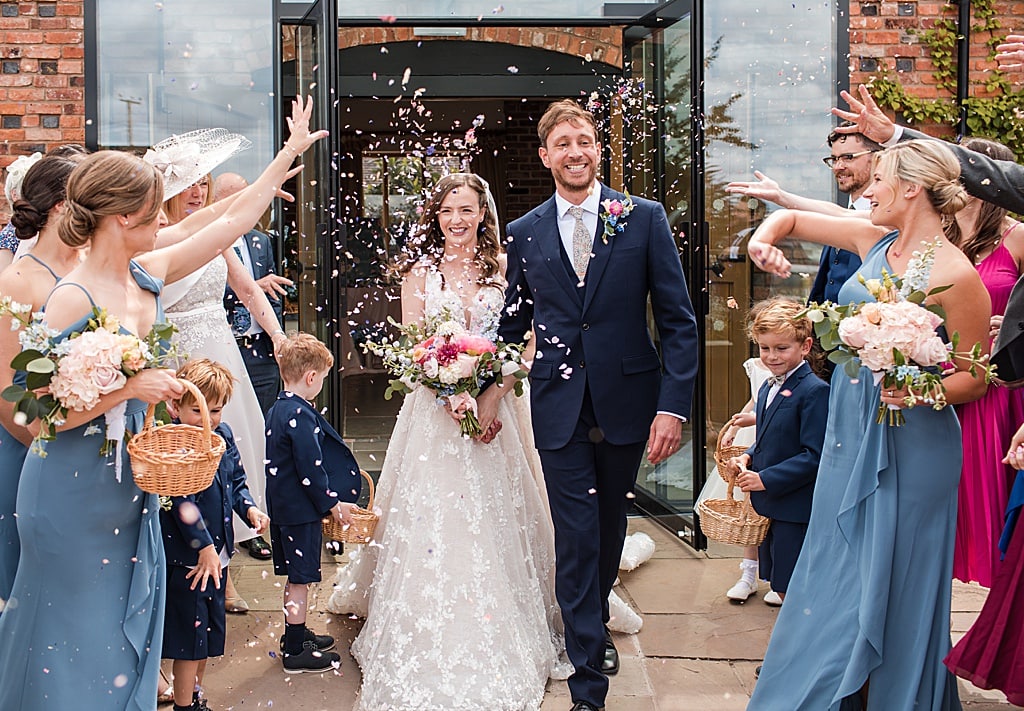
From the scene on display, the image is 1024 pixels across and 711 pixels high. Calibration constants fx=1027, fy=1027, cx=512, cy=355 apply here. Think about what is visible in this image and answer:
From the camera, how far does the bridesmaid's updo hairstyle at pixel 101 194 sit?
262cm

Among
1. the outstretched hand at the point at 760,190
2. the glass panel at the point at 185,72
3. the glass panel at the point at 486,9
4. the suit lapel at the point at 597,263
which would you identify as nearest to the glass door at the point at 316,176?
the glass panel at the point at 185,72

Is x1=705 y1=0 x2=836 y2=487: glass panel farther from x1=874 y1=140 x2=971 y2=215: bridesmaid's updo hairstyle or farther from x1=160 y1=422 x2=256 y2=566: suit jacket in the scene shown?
x1=160 y1=422 x2=256 y2=566: suit jacket

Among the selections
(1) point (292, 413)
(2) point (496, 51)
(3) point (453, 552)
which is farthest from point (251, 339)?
(2) point (496, 51)

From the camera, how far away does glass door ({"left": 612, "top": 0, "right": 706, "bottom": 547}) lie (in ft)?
17.6

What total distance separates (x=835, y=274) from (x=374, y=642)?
7.71 feet

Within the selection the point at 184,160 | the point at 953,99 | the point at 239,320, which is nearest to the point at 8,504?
the point at 184,160

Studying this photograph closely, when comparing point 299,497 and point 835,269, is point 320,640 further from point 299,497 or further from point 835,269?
point 835,269

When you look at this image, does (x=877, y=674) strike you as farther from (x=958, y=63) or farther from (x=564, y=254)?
(x=958, y=63)

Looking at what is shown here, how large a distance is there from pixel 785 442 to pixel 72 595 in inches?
99.0

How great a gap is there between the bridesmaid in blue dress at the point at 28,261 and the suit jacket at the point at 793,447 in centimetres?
249

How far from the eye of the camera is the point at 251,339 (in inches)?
208

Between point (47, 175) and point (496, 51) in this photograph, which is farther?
point (496, 51)

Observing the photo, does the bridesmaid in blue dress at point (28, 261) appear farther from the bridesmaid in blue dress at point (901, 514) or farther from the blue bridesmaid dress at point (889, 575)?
the blue bridesmaid dress at point (889, 575)

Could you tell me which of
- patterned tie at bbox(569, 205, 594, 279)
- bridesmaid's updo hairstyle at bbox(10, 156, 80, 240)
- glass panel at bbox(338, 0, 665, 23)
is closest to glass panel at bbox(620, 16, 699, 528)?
glass panel at bbox(338, 0, 665, 23)
